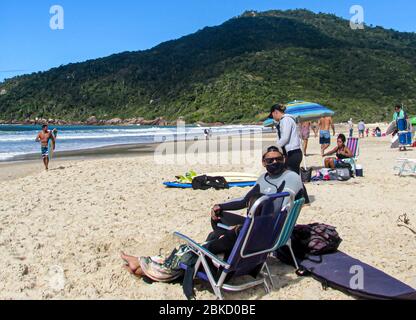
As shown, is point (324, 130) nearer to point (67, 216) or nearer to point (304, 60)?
point (67, 216)

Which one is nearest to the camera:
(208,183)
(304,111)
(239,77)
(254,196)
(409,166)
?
(254,196)

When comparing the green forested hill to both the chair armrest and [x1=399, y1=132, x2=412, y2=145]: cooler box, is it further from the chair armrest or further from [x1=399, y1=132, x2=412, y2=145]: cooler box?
the chair armrest

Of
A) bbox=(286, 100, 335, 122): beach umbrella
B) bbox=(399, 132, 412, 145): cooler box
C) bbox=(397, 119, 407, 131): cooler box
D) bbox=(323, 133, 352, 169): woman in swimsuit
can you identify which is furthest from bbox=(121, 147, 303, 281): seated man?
bbox=(399, 132, 412, 145): cooler box

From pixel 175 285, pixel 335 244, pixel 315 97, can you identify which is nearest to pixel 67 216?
pixel 175 285

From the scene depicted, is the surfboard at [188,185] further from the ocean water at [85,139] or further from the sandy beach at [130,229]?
the ocean water at [85,139]

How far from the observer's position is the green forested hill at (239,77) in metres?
72.9

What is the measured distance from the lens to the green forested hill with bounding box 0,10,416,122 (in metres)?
72.9

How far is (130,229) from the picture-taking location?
5398mm

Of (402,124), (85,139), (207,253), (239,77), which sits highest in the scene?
(239,77)

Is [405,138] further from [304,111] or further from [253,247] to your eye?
[253,247]

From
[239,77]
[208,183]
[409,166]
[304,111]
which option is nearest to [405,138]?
[409,166]

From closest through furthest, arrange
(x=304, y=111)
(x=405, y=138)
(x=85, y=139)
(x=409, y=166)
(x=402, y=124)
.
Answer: (x=304, y=111)
(x=409, y=166)
(x=402, y=124)
(x=405, y=138)
(x=85, y=139)

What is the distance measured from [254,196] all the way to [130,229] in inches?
80.2

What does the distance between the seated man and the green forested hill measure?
5636 cm
